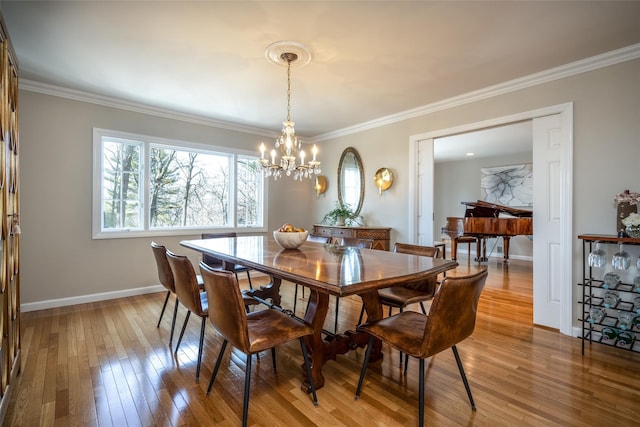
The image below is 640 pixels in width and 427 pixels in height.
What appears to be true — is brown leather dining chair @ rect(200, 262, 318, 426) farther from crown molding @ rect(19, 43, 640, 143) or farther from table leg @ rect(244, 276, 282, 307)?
crown molding @ rect(19, 43, 640, 143)

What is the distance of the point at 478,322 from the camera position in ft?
10.6

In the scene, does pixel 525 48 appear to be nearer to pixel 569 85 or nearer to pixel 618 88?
pixel 569 85

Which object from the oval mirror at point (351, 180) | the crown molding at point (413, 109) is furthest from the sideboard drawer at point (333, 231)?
the crown molding at point (413, 109)

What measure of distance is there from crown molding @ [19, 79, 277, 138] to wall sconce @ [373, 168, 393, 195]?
2.07 m

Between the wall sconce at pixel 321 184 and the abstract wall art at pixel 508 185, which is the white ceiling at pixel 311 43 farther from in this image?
the abstract wall art at pixel 508 185

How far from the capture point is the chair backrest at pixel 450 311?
1518 millimetres

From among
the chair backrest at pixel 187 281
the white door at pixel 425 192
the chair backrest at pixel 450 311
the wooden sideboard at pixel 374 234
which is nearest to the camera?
the chair backrest at pixel 450 311

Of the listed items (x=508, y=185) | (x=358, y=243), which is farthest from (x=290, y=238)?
(x=508, y=185)

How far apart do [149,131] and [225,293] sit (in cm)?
359

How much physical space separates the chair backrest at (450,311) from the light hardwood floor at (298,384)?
48cm

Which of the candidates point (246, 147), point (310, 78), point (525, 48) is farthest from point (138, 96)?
point (525, 48)

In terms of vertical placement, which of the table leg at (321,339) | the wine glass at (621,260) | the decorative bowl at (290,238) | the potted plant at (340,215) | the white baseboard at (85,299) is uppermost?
the potted plant at (340,215)

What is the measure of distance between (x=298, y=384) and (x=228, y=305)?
2.81ft

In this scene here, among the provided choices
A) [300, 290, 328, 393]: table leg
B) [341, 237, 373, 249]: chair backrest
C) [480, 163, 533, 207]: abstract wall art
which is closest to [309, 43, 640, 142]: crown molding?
[341, 237, 373, 249]: chair backrest
